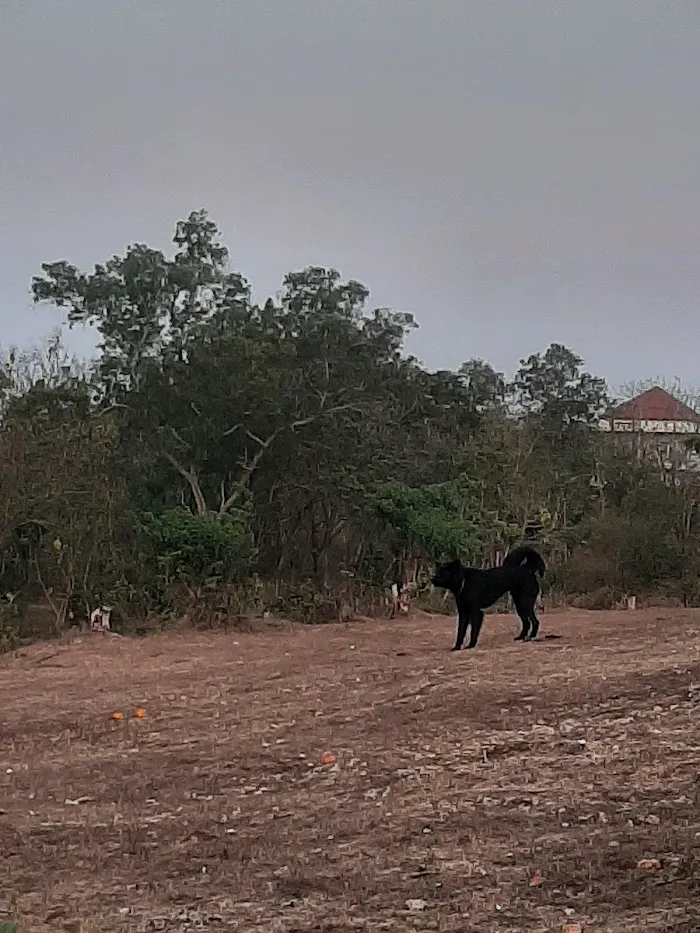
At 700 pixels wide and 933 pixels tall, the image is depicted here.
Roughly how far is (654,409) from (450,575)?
13347 mm

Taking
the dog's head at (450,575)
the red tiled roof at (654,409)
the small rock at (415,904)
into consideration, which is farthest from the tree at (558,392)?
the small rock at (415,904)

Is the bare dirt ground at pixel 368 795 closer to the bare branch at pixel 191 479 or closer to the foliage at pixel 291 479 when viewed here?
the foliage at pixel 291 479

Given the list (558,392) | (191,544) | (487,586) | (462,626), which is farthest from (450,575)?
(558,392)

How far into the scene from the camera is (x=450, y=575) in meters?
11.3

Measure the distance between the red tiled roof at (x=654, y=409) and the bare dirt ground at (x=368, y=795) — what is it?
1230cm

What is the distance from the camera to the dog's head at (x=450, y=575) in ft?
37.1

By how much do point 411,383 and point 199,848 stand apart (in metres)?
15.2

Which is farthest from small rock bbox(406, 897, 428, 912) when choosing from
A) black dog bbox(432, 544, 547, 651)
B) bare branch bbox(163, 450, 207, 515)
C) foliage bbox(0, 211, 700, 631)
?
bare branch bbox(163, 450, 207, 515)

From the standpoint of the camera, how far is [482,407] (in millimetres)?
21469

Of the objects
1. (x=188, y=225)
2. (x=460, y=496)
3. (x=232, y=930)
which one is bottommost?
(x=232, y=930)

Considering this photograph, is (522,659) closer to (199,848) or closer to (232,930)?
(199,848)

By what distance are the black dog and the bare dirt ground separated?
56 cm

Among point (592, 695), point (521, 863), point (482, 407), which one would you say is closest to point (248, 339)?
point (482, 407)

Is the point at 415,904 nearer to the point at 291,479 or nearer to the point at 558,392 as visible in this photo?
the point at 291,479
